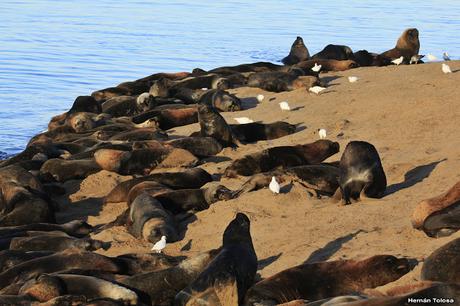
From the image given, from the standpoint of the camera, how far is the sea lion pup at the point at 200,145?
12.0m

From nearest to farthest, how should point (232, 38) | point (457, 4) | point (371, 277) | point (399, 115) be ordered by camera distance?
point (371, 277) → point (399, 115) → point (232, 38) → point (457, 4)

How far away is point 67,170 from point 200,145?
1618mm

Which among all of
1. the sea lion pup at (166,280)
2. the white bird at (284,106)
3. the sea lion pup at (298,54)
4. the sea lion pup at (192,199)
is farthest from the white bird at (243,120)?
the sea lion pup at (298,54)

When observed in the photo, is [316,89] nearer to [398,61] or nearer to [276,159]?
[398,61]

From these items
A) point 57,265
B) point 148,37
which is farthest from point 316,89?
point 148,37

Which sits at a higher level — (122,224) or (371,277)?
(371,277)

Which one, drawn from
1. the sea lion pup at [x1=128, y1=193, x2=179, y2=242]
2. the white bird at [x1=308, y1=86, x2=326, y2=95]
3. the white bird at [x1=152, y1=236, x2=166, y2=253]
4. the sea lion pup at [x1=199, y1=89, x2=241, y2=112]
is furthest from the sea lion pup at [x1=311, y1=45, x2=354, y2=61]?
the white bird at [x1=152, y1=236, x2=166, y2=253]

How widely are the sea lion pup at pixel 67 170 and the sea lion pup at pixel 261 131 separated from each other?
1864mm

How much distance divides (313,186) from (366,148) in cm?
65

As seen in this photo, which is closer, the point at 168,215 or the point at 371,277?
the point at 371,277

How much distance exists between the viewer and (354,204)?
887 cm

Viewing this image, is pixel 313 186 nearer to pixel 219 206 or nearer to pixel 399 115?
pixel 219 206

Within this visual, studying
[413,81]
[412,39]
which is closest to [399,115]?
[413,81]

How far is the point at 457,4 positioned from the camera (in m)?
40.6
